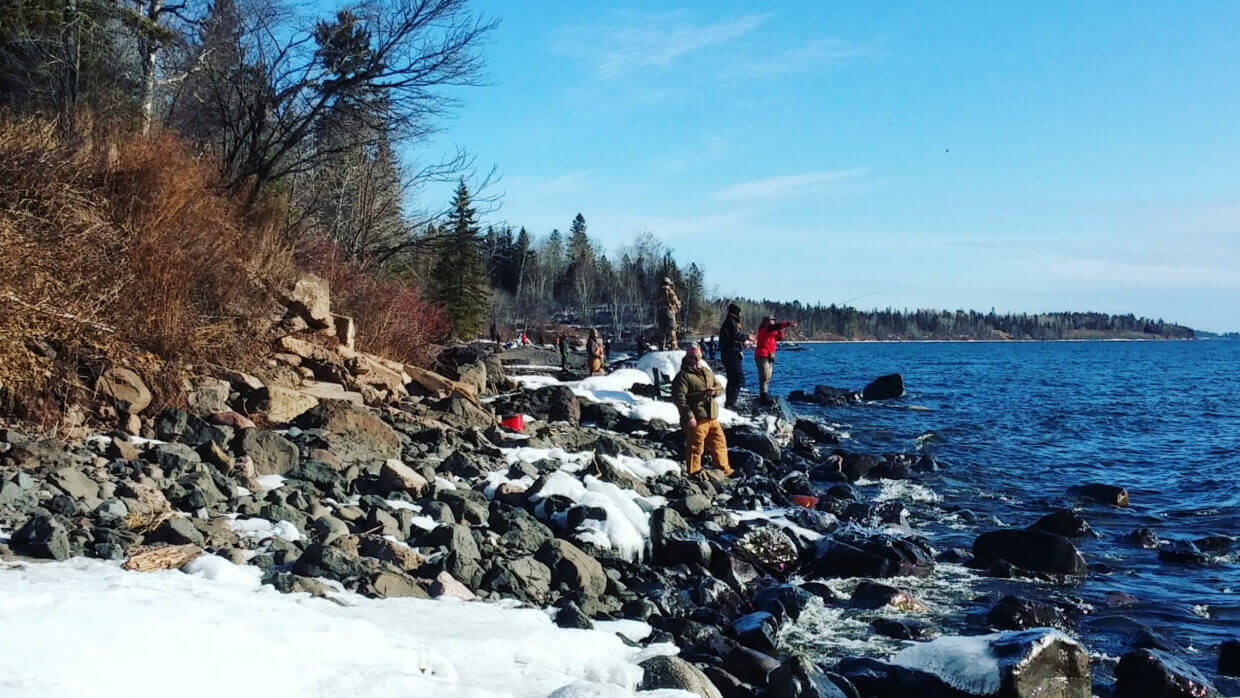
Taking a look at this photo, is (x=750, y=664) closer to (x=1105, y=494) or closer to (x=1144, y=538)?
(x=1144, y=538)

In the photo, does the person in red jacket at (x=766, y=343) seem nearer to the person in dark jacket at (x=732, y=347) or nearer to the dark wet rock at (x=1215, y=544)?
the person in dark jacket at (x=732, y=347)

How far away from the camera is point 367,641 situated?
4395 mm

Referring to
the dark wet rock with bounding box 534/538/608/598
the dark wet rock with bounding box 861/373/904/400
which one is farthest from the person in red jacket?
the dark wet rock with bounding box 534/538/608/598

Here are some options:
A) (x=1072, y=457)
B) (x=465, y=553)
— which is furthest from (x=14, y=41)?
(x=1072, y=457)

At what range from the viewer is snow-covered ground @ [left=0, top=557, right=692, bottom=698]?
11.8 feet

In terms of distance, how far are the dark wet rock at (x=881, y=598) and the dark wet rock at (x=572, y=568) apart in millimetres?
2637

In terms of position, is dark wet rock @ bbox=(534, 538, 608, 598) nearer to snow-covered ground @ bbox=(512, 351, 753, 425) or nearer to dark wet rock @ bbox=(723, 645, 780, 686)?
dark wet rock @ bbox=(723, 645, 780, 686)

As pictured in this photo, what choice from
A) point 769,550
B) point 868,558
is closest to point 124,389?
point 769,550

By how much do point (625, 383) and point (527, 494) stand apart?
41.0 feet

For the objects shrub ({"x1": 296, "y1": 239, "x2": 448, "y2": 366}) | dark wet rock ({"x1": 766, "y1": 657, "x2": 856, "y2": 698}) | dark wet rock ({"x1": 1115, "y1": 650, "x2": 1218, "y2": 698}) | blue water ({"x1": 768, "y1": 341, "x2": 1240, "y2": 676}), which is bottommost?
blue water ({"x1": 768, "y1": 341, "x2": 1240, "y2": 676})

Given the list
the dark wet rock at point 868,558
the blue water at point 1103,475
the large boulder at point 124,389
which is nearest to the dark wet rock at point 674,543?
the dark wet rock at point 868,558

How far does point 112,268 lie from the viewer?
891cm

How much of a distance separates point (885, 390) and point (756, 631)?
26873 mm

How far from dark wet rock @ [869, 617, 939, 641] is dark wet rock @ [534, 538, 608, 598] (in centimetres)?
239
